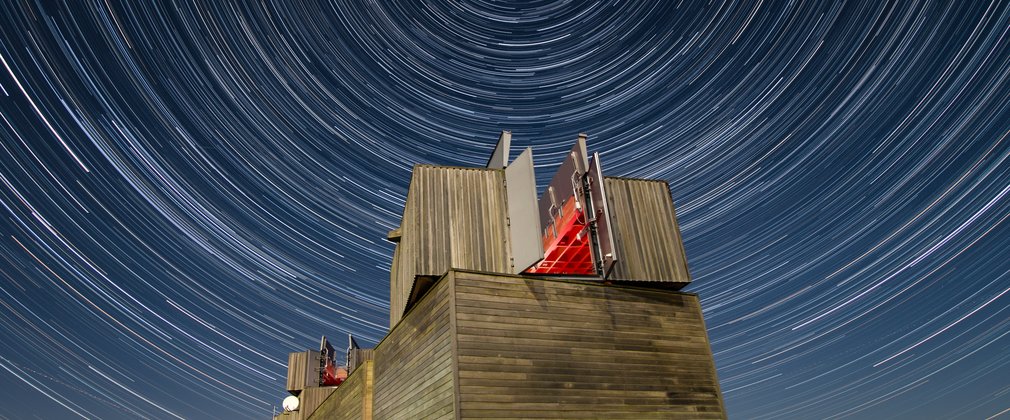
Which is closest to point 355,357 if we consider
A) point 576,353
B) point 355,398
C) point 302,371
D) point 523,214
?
point 302,371

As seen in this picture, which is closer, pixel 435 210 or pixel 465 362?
pixel 465 362

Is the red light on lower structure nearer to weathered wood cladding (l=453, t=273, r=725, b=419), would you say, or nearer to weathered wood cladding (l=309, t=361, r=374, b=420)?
weathered wood cladding (l=453, t=273, r=725, b=419)

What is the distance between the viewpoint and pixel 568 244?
13.2 meters

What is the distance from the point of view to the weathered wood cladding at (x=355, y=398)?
589 inches

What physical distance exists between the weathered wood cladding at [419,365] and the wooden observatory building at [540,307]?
40mm

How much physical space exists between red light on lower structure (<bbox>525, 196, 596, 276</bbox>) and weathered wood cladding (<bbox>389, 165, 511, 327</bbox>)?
1.16 metres

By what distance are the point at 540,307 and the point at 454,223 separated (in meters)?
3.33

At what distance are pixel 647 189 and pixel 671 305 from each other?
3402 mm

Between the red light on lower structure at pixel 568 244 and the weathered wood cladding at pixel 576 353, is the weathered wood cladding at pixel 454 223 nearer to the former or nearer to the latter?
the red light on lower structure at pixel 568 244

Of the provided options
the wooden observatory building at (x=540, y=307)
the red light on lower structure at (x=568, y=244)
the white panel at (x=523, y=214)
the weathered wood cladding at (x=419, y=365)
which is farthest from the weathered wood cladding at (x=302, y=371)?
the white panel at (x=523, y=214)

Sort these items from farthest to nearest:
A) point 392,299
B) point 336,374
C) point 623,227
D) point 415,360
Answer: point 336,374 < point 392,299 < point 623,227 < point 415,360

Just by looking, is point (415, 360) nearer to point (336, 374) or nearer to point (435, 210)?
point (435, 210)

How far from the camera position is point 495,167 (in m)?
15.4

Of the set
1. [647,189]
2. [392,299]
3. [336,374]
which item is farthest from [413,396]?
[336,374]
